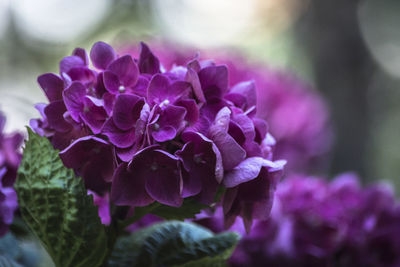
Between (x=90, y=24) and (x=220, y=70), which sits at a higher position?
(x=90, y=24)

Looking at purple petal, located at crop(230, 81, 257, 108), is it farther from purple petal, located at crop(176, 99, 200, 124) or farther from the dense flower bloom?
the dense flower bloom

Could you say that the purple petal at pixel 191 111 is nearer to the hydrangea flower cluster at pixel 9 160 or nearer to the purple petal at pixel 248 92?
the purple petal at pixel 248 92

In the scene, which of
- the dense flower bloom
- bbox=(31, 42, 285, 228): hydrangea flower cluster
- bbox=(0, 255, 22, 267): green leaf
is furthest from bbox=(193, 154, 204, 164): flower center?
the dense flower bloom

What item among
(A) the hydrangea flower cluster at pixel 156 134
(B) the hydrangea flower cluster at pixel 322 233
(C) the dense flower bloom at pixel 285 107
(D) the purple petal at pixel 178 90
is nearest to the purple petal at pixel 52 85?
(A) the hydrangea flower cluster at pixel 156 134

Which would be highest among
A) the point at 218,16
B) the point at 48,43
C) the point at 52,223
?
the point at 218,16

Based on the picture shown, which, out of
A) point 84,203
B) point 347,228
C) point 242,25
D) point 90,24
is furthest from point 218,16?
point 84,203

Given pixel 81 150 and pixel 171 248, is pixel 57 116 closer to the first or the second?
pixel 81 150

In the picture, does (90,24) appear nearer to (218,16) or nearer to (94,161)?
(218,16)

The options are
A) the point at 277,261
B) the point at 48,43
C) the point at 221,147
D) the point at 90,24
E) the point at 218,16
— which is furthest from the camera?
the point at 218,16
